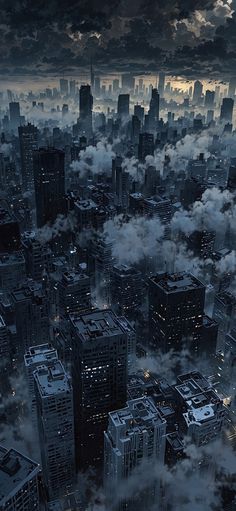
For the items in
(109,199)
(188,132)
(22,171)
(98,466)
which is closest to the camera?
(98,466)

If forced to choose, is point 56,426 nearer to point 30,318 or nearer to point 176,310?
point 30,318

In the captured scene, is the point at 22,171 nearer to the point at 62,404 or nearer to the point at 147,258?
the point at 147,258

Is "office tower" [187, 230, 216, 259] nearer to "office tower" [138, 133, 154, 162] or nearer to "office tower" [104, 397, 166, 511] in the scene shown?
"office tower" [104, 397, 166, 511]

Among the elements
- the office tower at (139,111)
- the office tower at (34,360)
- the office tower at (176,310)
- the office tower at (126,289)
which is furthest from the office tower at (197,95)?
the office tower at (34,360)

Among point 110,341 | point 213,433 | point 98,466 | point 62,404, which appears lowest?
point 98,466

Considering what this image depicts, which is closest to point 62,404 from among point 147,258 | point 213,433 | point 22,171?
point 213,433

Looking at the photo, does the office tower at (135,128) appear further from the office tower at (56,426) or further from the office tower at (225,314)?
the office tower at (56,426)

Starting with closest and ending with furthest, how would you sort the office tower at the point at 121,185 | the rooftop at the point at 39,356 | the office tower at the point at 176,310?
the rooftop at the point at 39,356 → the office tower at the point at 176,310 → the office tower at the point at 121,185
